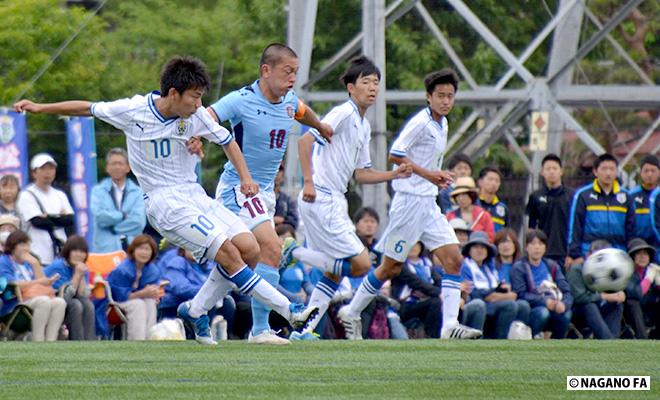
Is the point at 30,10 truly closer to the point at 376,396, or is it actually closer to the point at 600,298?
the point at 600,298

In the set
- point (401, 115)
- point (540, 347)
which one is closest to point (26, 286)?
point (540, 347)

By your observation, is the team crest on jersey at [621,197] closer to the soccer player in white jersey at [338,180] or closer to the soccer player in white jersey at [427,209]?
the soccer player in white jersey at [427,209]

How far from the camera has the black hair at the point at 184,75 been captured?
1119 centimetres

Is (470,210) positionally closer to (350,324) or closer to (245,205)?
(350,324)

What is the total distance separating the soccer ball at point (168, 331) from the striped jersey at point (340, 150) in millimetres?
2007

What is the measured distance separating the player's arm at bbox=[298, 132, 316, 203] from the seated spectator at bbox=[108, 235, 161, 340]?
241 cm

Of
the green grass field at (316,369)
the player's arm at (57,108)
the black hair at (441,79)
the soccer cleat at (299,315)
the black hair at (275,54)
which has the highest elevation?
the black hair at (441,79)

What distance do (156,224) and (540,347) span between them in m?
3.09

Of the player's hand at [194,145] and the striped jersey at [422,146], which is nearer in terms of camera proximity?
the player's hand at [194,145]

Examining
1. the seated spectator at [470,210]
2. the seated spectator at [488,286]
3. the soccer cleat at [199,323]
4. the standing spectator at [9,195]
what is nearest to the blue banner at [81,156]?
the standing spectator at [9,195]

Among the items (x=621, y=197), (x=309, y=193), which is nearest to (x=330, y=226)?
(x=309, y=193)

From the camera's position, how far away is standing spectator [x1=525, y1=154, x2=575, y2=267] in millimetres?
17938

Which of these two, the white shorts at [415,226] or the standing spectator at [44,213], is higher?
the standing spectator at [44,213]

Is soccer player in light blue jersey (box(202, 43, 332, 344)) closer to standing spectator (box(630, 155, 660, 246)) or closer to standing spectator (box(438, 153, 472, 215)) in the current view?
standing spectator (box(438, 153, 472, 215))
